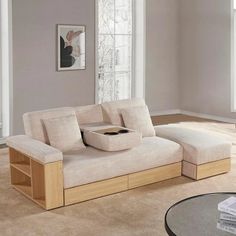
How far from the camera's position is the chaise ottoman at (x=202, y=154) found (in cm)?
490

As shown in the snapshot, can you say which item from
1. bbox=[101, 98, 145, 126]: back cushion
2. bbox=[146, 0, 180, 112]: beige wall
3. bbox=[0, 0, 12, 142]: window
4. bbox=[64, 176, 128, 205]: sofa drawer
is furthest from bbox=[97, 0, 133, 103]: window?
bbox=[64, 176, 128, 205]: sofa drawer

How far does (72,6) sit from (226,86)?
296 centimetres

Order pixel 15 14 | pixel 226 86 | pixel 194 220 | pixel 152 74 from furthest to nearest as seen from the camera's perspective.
Result: pixel 152 74
pixel 226 86
pixel 15 14
pixel 194 220

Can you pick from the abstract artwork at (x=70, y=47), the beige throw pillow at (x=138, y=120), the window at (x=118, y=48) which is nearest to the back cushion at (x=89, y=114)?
the beige throw pillow at (x=138, y=120)

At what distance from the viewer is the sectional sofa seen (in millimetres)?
4191

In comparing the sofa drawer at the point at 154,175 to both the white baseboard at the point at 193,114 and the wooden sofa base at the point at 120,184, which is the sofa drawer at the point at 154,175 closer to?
the wooden sofa base at the point at 120,184

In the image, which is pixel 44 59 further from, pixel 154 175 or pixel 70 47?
pixel 154 175

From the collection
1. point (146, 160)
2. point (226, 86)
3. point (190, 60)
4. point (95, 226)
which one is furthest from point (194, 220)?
point (190, 60)

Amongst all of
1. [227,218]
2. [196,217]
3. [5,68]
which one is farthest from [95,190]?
[5,68]

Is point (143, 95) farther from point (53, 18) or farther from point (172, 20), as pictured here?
point (53, 18)

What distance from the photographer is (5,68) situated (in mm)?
6656

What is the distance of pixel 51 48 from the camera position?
7004 millimetres

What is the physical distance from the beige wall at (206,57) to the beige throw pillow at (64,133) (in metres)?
4.24

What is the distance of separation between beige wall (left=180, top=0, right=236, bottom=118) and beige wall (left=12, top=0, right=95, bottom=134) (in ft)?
7.03
